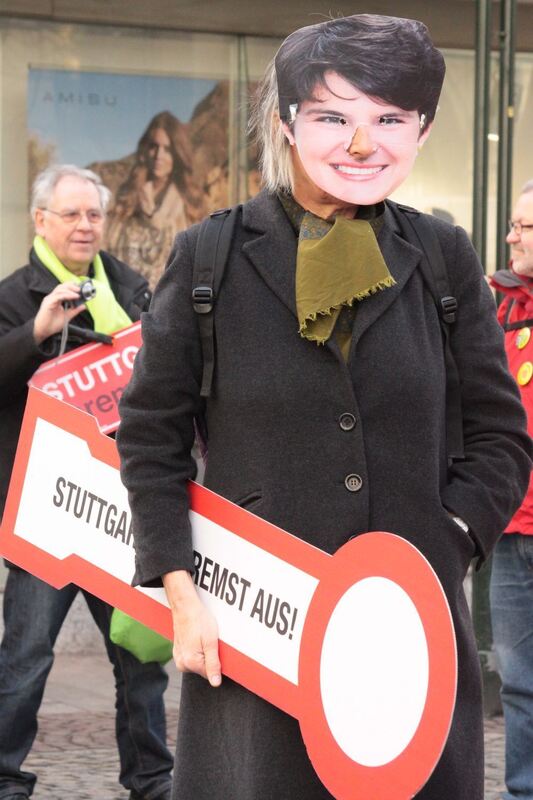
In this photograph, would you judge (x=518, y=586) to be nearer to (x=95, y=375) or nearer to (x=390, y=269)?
(x=95, y=375)

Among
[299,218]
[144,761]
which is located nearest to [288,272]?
[299,218]

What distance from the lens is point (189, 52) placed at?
834 cm

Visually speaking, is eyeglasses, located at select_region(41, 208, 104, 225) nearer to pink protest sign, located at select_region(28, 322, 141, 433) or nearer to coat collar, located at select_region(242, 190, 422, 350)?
pink protest sign, located at select_region(28, 322, 141, 433)

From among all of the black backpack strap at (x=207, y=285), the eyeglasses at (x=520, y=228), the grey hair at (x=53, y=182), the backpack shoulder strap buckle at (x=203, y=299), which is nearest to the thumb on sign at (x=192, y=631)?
the black backpack strap at (x=207, y=285)

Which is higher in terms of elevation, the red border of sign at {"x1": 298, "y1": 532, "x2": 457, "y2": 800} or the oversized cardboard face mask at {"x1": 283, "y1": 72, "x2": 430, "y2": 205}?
the oversized cardboard face mask at {"x1": 283, "y1": 72, "x2": 430, "y2": 205}

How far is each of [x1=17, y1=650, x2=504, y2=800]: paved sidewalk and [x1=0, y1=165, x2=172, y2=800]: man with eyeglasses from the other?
0.19 m

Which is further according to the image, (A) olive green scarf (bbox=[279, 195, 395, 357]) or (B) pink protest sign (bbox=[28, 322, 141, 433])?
(B) pink protest sign (bbox=[28, 322, 141, 433])

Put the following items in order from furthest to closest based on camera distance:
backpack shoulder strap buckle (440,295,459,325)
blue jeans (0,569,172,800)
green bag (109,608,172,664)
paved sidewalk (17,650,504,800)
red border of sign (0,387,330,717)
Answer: paved sidewalk (17,650,504,800) → blue jeans (0,569,172,800) → green bag (109,608,172,664) → backpack shoulder strap buckle (440,295,459,325) → red border of sign (0,387,330,717)

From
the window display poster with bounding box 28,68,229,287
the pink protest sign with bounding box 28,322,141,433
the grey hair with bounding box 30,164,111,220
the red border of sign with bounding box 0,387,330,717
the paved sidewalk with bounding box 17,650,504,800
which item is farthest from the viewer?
the window display poster with bounding box 28,68,229,287

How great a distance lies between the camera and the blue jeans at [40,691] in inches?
203

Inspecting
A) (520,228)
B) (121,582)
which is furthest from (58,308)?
(121,582)

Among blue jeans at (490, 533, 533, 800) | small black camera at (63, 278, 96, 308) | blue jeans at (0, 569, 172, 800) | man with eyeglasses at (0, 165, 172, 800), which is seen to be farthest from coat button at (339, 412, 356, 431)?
blue jeans at (0, 569, 172, 800)

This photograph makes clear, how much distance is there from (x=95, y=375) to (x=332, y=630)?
2.41m

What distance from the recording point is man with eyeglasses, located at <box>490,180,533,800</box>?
488 centimetres
